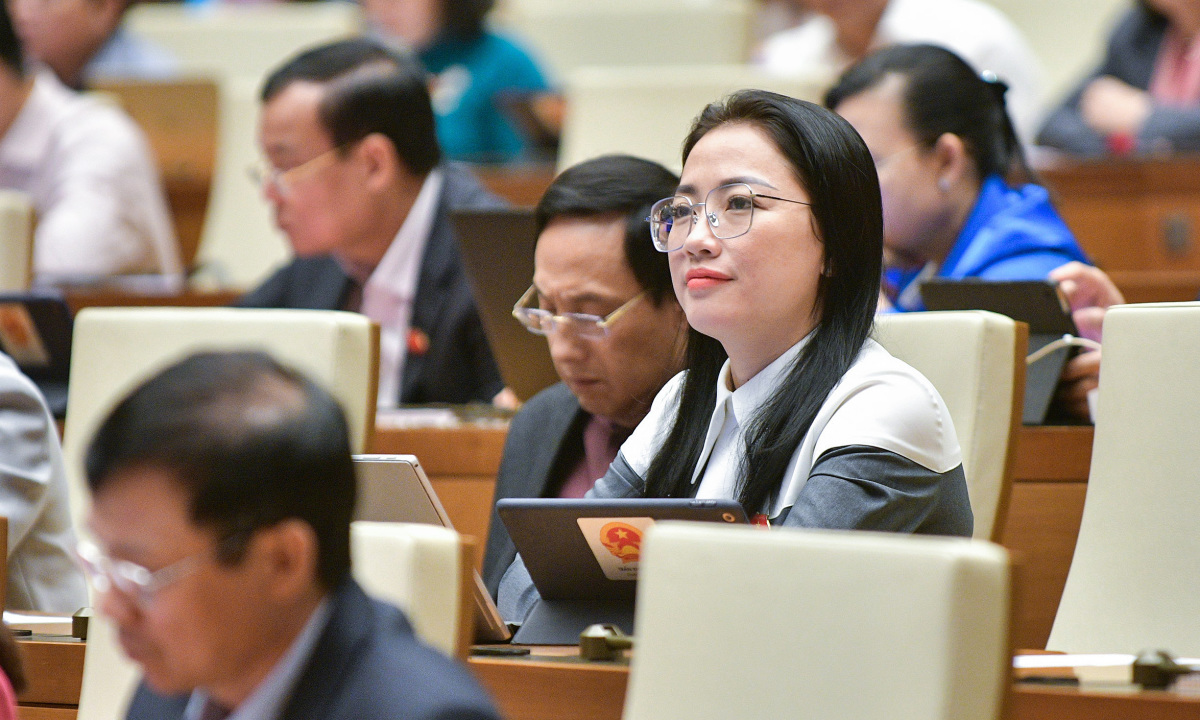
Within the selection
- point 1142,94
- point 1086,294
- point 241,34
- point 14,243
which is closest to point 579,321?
point 1086,294

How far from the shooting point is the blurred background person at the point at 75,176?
11.2ft

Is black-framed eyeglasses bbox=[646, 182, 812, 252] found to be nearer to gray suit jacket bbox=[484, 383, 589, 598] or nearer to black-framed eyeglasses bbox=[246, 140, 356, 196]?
gray suit jacket bbox=[484, 383, 589, 598]

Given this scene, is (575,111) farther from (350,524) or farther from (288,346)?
(350,524)

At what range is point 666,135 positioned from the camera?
336 cm

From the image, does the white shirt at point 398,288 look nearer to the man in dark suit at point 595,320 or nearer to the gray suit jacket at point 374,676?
the man in dark suit at point 595,320

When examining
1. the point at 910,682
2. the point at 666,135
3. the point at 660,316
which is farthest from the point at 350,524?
the point at 666,135

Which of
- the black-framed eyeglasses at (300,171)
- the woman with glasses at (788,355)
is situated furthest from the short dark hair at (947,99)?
the black-framed eyeglasses at (300,171)

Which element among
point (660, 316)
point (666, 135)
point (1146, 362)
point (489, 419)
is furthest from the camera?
point (666, 135)

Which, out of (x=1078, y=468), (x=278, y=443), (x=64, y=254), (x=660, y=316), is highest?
(x=278, y=443)

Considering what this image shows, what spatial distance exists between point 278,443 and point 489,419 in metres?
1.43

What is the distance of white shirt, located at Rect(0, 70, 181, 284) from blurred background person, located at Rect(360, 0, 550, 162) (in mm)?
841

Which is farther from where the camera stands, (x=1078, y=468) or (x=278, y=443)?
(x=1078, y=468)

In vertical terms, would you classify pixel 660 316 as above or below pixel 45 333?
→ above

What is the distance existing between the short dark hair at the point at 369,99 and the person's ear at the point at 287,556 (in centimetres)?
196
